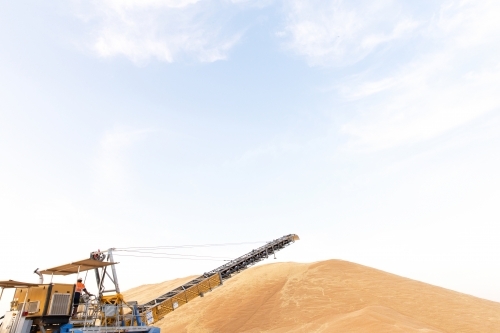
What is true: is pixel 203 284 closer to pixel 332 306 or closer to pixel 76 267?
pixel 76 267

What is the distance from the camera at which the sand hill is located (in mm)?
24062

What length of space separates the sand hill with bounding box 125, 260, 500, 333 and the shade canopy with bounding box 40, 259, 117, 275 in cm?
1436

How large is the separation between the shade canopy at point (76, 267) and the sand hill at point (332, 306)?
1436 cm

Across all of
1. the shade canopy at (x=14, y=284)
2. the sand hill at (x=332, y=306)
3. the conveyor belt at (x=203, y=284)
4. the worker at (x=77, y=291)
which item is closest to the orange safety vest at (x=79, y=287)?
the worker at (x=77, y=291)

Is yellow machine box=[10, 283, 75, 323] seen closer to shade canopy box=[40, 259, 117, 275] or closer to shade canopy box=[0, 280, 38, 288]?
shade canopy box=[0, 280, 38, 288]

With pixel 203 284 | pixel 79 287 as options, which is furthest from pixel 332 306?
pixel 79 287

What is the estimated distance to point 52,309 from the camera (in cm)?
1438

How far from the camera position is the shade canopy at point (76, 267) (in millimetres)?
15219

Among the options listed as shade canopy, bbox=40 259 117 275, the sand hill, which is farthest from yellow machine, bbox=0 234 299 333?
the sand hill

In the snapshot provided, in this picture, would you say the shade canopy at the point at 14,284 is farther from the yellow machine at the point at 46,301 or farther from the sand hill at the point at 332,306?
the sand hill at the point at 332,306

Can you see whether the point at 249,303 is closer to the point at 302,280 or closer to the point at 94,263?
the point at 302,280

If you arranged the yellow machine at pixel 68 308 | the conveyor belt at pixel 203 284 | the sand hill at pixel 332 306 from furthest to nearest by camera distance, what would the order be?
1. the sand hill at pixel 332 306
2. the conveyor belt at pixel 203 284
3. the yellow machine at pixel 68 308

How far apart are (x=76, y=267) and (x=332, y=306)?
20.8 meters

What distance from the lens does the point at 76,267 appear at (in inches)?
622
